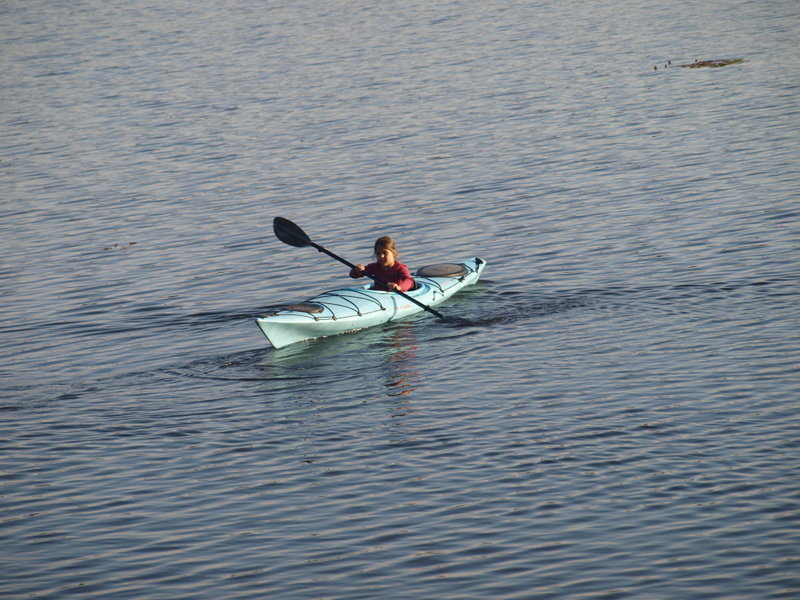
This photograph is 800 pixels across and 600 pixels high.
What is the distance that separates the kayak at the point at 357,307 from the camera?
41.7 feet

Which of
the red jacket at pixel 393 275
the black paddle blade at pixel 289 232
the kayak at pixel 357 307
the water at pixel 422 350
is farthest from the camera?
the black paddle blade at pixel 289 232

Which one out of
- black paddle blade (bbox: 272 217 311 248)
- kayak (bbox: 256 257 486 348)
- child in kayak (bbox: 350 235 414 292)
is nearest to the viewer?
kayak (bbox: 256 257 486 348)

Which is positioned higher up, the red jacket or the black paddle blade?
the black paddle blade

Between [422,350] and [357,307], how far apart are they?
1.10 metres

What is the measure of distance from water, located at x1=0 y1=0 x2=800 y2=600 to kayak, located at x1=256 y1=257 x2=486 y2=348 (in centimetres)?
21

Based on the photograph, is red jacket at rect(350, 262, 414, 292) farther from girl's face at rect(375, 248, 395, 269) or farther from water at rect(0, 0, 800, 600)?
water at rect(0, 0, 800, 600)

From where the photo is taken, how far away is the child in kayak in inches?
539

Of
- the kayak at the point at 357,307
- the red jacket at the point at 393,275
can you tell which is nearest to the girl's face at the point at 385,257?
the red jacket at the point at 393,275

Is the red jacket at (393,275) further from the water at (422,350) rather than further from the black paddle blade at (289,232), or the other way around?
the black paddle blade at (289,232)

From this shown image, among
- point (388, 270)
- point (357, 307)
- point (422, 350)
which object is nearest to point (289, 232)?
point (388, 270)

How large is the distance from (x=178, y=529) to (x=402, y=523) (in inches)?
67.9

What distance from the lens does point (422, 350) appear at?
41.6 feet

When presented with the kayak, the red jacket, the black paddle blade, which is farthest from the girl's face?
the black paddle blade

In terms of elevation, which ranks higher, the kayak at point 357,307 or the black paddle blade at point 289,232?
→ the black paddle blade at point 289,232
